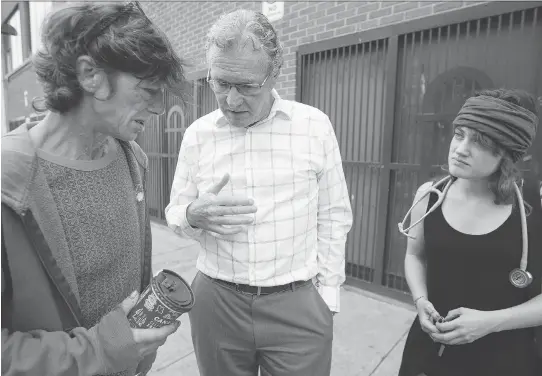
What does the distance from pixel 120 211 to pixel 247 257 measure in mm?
608

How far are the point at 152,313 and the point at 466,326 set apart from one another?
3.78 ft

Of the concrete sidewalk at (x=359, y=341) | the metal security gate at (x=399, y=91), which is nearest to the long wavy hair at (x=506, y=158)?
the metal security gate at (x=399, y=91)

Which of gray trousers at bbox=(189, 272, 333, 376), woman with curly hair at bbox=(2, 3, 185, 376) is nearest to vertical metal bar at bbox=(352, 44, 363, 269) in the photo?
gray trousers at bbox=(189, 272, 333, 376)

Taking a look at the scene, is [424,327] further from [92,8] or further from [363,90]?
[363,90]

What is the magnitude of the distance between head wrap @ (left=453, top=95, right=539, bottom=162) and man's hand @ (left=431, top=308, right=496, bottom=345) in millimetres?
675

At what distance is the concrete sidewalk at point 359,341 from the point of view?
9.18ft

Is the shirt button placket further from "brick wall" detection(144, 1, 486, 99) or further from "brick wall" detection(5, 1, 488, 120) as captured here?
"brick wall" detection(144, 1, 486, 99)

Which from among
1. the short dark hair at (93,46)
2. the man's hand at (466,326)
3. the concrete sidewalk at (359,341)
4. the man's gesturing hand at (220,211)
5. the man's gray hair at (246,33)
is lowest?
the concrete sidewalk at (359,341)

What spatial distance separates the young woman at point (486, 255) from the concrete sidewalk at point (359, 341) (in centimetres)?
135

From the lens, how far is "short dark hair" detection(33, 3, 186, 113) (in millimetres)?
1050

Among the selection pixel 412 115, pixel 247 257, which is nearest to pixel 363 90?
pixel 412 115

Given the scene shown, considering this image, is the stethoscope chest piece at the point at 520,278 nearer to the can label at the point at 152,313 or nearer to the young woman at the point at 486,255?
the young woman at the point at 486,255

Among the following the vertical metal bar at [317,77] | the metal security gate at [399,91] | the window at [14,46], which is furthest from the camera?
the window at [14,46]

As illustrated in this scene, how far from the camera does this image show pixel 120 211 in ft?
4.01
